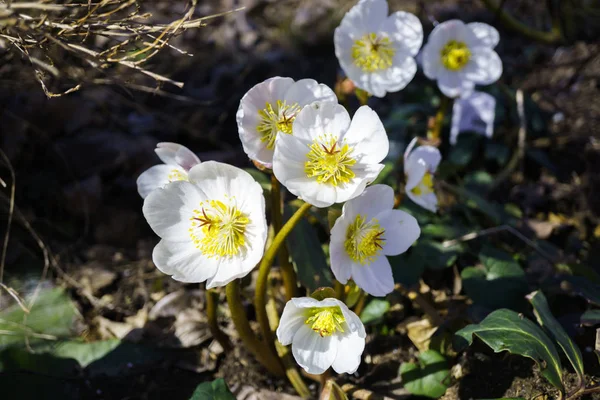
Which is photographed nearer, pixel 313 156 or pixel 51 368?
pixel 313 156

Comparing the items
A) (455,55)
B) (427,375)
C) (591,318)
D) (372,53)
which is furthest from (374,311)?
(455,55)

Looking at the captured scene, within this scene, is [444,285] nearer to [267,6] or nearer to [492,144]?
[492,144]

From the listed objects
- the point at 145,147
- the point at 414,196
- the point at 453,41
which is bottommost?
the point at 145,147

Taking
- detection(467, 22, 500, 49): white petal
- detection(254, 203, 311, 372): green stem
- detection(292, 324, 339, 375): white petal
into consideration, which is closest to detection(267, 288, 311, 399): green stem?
detection(254, 203, 311, 372): green stem

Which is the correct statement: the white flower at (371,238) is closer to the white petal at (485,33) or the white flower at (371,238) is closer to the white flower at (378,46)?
the white flower at (378,46)

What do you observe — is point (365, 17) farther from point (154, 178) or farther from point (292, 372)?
point (292, 372)

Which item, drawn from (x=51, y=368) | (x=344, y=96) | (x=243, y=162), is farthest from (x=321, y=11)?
(x=51, y=368)
